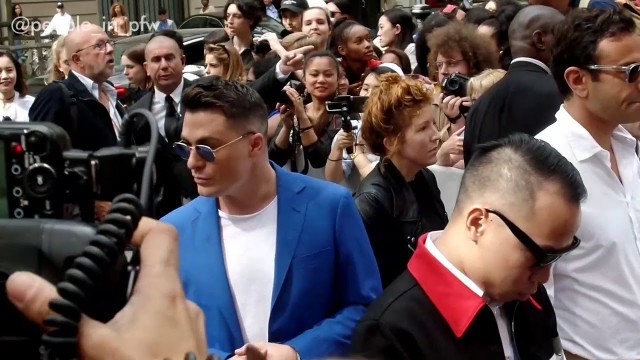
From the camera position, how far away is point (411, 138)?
14.9ft

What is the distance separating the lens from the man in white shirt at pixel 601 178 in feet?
11.8

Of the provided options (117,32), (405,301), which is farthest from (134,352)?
(117,32)

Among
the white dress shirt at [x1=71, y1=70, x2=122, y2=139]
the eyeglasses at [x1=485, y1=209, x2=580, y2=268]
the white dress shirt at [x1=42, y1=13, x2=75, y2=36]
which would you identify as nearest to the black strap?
the white dress shirt at [x1=71, y1=70, x2=122, y2=139]

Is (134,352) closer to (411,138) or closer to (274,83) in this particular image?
(411,138)

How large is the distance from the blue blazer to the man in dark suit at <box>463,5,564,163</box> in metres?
1.68

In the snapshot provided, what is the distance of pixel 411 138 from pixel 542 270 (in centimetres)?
189

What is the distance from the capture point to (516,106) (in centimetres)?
512

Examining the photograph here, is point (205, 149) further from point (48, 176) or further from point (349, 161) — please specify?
point (349, 161)

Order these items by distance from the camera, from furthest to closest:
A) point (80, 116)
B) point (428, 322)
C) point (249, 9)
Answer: point (249, 9)
point (80, 116)
point (428, 322)

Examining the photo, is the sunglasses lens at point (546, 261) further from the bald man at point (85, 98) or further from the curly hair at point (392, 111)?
the bald man at point (85, 98)

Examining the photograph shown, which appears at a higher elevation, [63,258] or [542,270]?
[63,258]

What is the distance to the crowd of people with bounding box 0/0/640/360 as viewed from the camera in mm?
2625

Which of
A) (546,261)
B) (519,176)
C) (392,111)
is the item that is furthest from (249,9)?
(546,261)

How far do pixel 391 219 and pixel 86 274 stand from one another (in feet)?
9.24
